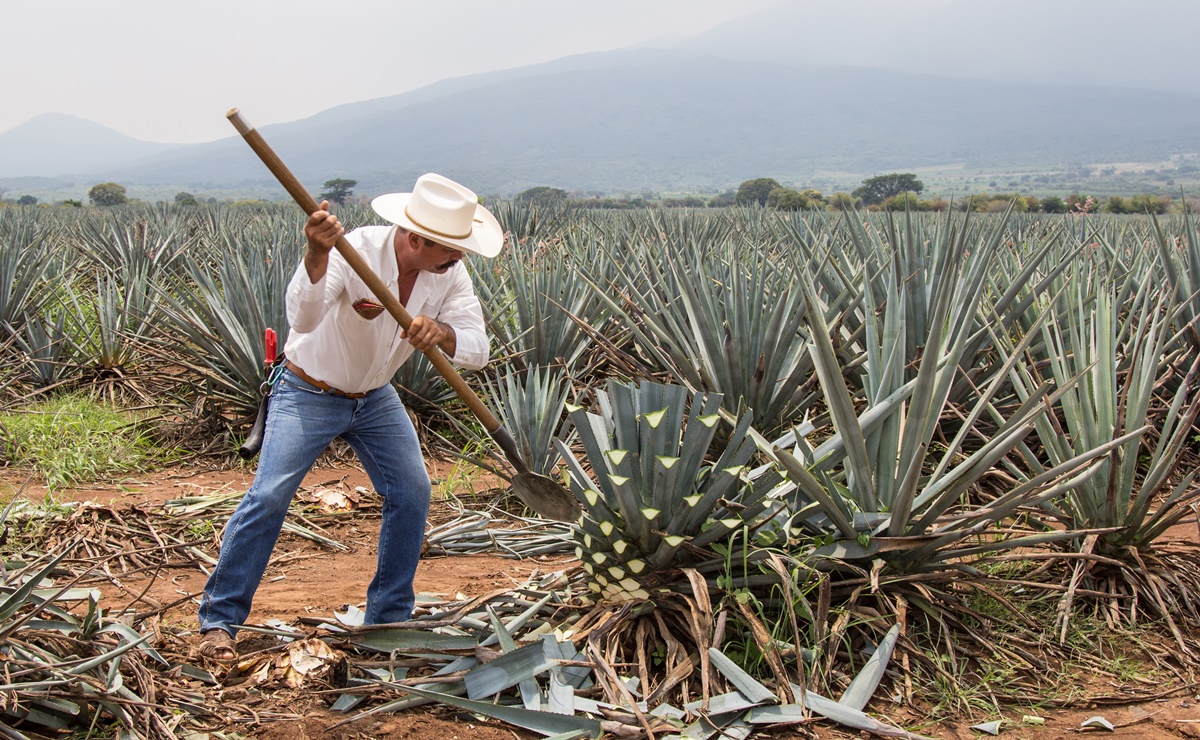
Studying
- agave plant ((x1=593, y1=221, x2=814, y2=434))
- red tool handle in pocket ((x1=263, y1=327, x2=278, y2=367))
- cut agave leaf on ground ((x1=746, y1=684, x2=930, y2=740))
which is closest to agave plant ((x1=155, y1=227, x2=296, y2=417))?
agave plant ((x1=593, y1=221, x2=814, y2=434))

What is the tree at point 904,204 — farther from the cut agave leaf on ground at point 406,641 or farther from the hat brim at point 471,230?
the cut agave leaf on ground at point 406,641

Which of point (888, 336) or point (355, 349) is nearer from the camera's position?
point (355, 349)

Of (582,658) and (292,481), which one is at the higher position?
(292,481)

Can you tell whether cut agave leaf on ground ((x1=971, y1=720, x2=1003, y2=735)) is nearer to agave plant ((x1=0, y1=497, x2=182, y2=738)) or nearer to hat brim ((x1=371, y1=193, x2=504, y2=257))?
hat brim ((x1=371, y1=193, x2=504, y2=257))

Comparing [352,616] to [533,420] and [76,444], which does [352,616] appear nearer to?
[533,420]

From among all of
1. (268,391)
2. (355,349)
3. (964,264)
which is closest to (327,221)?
(355,349)

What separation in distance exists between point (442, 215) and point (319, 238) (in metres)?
0.38

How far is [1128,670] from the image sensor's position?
2865mm

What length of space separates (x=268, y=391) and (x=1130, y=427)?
281 cm

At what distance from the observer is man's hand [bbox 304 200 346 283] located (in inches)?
104

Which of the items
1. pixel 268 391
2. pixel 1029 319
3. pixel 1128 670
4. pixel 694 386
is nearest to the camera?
pixel 1128 670

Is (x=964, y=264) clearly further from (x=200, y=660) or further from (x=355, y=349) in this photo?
(x=200, y=660)

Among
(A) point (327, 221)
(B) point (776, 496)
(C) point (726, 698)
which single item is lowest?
(C) point (726, 698)

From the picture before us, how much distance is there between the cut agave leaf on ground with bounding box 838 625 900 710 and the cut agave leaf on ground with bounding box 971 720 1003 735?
0.26m
